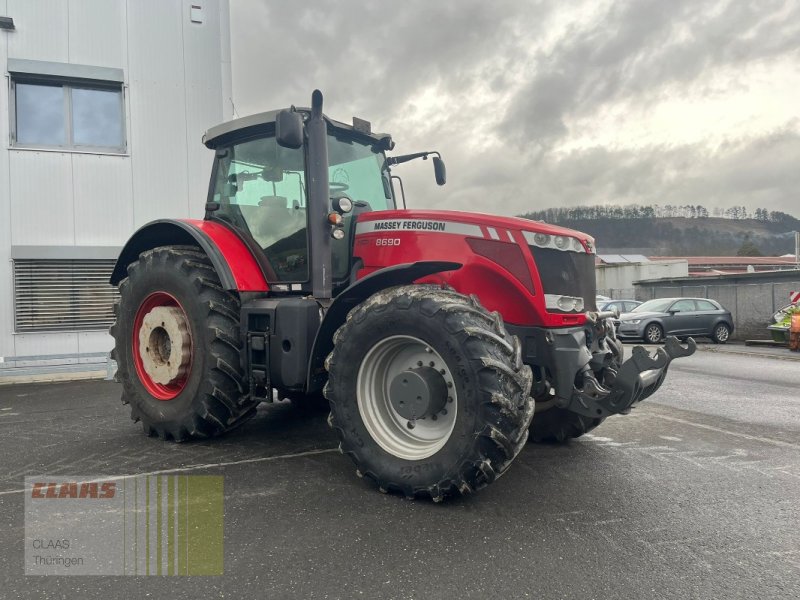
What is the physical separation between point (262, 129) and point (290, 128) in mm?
1090

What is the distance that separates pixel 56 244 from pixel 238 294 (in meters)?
7.33

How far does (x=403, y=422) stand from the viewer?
12.0 feet

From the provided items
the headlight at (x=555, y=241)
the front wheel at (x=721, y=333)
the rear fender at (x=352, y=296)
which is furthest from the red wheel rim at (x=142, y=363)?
the front wheel at (x=721, y=333)

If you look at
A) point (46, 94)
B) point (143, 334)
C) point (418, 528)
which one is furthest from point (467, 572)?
point (46, 94)

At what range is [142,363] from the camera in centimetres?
505

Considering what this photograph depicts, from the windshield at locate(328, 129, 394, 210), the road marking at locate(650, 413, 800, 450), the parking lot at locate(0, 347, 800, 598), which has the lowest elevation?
the road marking at locate(650, 413, 800, 450)

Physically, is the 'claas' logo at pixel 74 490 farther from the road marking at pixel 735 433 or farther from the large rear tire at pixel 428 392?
the road marking at pixel 735 433

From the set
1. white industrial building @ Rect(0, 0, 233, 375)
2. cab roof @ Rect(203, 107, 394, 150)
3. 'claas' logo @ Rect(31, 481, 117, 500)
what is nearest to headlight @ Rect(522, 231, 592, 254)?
cab roof @ Rect(203, 107, 394, 150)

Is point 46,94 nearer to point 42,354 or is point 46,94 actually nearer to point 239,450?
point 42,354

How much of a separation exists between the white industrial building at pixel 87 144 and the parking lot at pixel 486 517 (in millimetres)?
5309

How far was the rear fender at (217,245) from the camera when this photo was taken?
174 inches

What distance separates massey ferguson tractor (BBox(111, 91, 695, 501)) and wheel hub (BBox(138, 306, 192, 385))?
0.05 ft

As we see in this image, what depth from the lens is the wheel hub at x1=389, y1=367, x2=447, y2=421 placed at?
3.40 m

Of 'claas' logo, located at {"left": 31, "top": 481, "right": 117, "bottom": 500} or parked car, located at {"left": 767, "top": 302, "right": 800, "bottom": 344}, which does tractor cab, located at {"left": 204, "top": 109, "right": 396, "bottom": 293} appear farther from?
parked car, located at {"left": 767, "top": 302, "right": 800, "bottom": 344}
